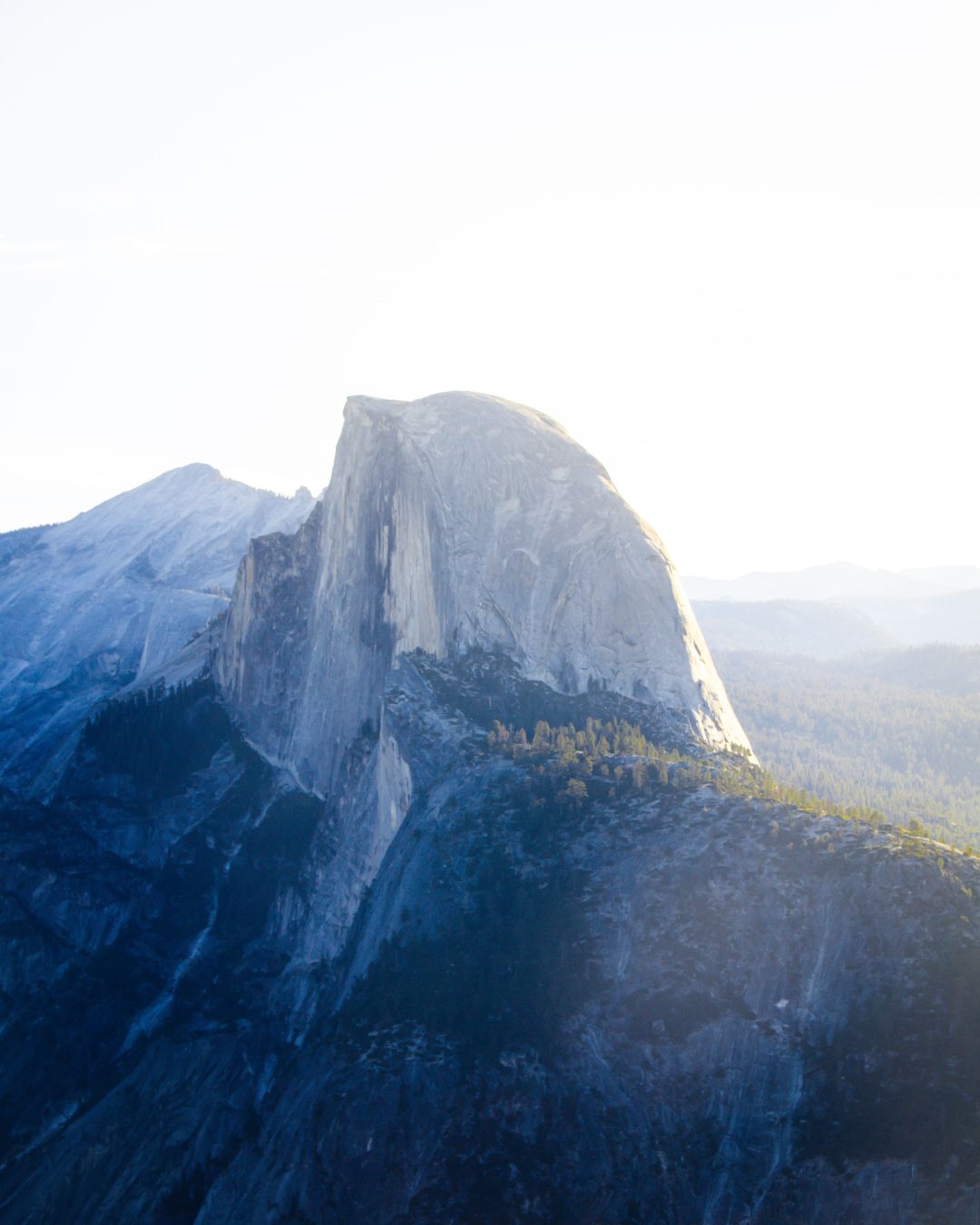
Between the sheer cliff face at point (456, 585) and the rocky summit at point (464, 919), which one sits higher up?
the sheer cliff face at point (456, 585)

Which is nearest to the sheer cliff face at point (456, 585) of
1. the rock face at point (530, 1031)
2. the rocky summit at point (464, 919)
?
the rocky summit at point (464, 919)

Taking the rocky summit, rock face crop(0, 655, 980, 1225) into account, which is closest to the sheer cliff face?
the rocky summit

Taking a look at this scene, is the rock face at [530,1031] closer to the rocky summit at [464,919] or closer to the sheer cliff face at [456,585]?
the rocky summit at [464,919]

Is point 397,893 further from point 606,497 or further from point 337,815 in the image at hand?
point 606,497

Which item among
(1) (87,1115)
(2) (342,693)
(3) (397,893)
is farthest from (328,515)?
(1) (87,1115)

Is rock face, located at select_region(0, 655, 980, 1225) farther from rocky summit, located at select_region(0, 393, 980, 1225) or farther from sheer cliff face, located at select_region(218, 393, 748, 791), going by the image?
sheer cliff face, located at select_region(218, 393, 748, 791)
